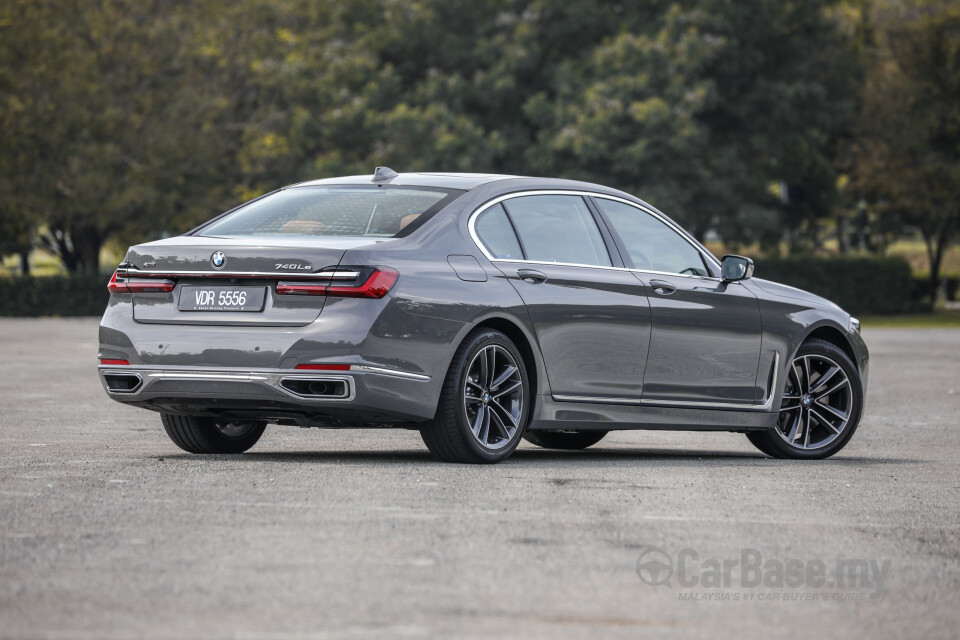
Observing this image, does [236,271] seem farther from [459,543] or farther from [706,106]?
[706,106]

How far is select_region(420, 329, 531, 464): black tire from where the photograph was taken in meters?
8.58

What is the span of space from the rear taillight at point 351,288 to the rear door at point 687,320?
2.02 m

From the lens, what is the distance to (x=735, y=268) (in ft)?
33.7

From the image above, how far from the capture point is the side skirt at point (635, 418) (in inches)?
363

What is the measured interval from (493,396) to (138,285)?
1.95 metres

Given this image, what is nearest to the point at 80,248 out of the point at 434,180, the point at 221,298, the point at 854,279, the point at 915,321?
the point at 854,279

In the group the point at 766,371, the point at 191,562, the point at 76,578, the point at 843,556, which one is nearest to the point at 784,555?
the point at 843,556

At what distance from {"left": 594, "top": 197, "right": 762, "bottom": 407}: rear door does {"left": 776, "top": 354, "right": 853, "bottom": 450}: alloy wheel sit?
0.43 m

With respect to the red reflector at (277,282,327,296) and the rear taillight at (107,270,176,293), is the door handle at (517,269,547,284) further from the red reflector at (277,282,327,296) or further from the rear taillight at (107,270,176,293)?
the rear taillight at (107,270,176,293)

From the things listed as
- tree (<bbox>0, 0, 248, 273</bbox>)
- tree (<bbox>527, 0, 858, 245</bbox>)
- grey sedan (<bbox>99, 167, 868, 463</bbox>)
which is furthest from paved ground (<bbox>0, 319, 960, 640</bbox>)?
tree (<bbox>0, 0, 248, 273</bbox>)

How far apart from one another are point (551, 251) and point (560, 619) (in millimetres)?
4680

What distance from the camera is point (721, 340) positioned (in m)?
10.1

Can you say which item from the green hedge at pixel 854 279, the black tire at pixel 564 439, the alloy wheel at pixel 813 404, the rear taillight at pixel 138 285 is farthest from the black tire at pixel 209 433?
the green hedge at pixel 854 279

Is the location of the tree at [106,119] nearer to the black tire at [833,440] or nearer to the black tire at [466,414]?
the black tire at [833,440]
